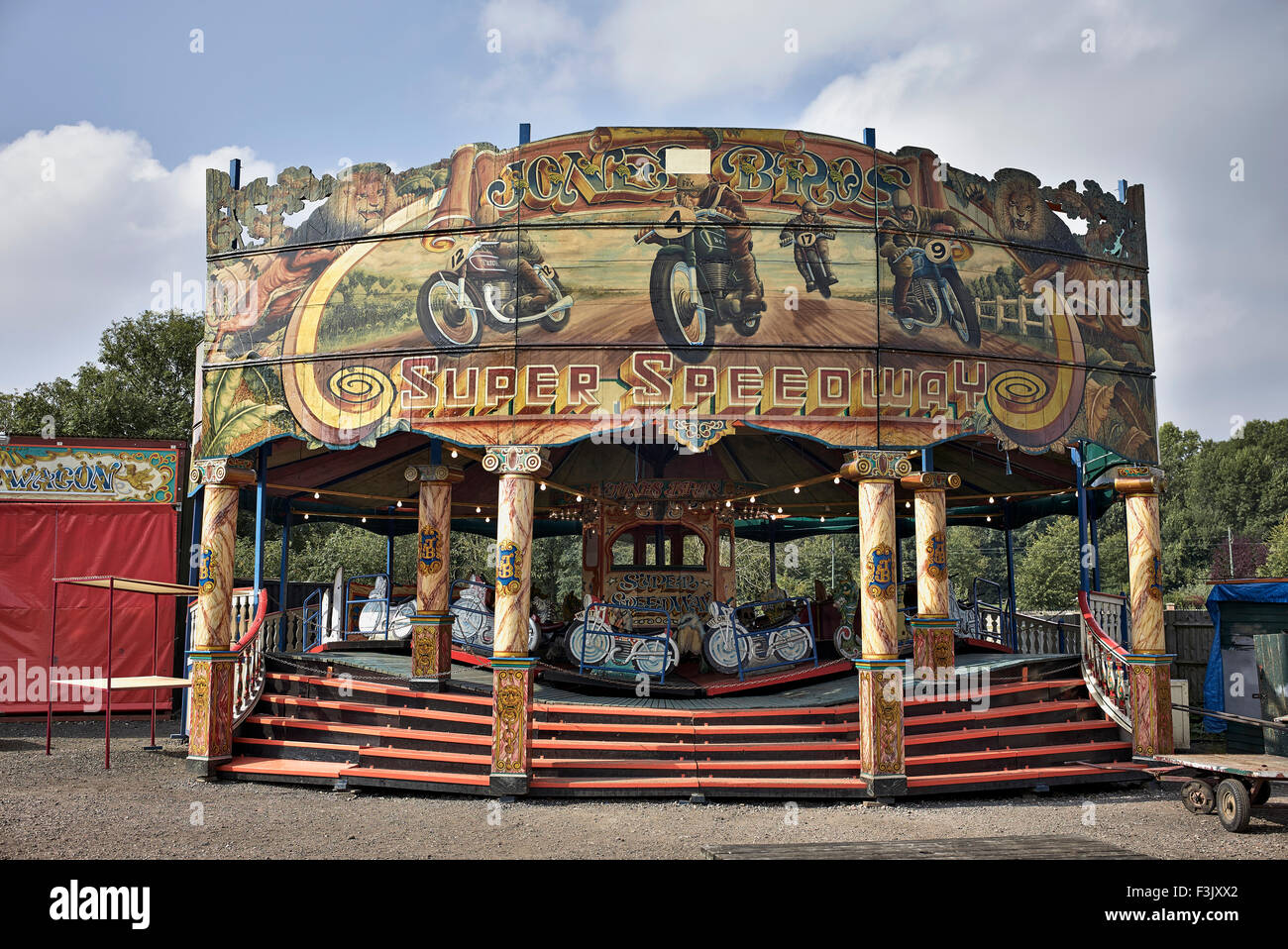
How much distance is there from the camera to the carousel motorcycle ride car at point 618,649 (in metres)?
14.2

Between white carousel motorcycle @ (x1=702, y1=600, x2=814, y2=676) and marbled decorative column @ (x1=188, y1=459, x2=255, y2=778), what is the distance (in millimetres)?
6758

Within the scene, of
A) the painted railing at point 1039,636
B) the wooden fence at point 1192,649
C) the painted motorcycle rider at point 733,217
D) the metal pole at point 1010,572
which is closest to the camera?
the painted motorcycle rider at point 733,217

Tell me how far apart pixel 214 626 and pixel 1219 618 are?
15.1 m

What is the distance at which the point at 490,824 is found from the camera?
9.45 metres

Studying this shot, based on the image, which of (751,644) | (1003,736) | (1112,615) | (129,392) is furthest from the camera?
(129,392)

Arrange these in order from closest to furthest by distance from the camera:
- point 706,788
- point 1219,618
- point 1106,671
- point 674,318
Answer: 1. point 706,788
2. point 674,318
3. point 1106,671
4. point 1219,618

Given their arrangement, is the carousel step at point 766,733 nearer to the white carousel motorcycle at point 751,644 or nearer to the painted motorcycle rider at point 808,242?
the white carousel motorcycle at point 751,644

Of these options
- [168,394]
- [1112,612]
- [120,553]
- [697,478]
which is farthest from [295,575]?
[1112,612]

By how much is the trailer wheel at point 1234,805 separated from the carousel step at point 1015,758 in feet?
6.83

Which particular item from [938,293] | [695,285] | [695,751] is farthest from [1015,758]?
[695,285]

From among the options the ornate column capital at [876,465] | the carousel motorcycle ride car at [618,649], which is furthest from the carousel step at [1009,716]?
the carousel motorcycle ride car at [618,649]

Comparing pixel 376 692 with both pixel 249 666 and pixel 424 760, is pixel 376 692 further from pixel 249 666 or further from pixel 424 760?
pixel 249 666

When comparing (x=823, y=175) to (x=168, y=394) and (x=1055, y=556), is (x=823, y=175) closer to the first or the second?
(x=168, y=394)

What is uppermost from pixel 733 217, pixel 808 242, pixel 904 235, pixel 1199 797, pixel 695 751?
pixel 733 217
